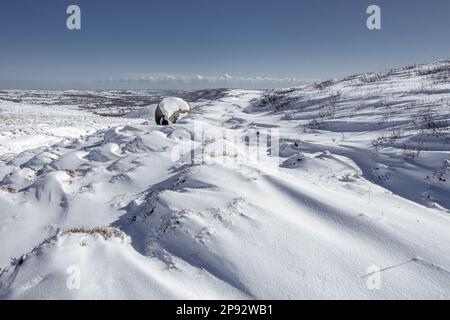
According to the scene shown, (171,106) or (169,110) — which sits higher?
(171,106)

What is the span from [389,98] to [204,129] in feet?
24.9

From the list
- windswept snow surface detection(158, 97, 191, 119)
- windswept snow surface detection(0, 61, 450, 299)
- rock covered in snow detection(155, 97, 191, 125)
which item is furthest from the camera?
windswept snow surface detection(158, 97, 191, 119)

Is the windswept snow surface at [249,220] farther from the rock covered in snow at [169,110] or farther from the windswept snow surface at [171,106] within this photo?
the windswept snow surface at [171,106]

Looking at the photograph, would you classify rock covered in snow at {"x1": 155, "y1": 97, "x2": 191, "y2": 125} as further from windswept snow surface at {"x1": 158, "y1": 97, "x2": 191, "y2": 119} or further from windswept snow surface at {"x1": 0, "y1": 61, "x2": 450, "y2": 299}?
windswept snow surface at {"x1": 0, "y1": 61, "x2": 450, "y2": 299}

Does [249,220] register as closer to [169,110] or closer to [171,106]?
[169,110]

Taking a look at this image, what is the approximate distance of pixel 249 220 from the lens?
4.86 meters

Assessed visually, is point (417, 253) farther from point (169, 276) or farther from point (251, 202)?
point (169, 276)

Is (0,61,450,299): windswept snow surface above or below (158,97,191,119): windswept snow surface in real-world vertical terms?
below

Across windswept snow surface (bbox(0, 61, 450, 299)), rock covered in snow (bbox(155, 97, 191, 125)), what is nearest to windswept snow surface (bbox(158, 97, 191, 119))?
rock covered in snow (bbox(155, 97, 191, 125))

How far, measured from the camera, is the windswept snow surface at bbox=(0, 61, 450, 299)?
3.65m

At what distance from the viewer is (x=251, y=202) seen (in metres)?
5.37

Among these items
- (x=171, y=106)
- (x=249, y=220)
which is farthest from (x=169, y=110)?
(x=249, y=220)

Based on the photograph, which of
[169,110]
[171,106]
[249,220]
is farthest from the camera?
[171,106]

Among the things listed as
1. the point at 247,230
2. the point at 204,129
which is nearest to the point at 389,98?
the point at 204,129
